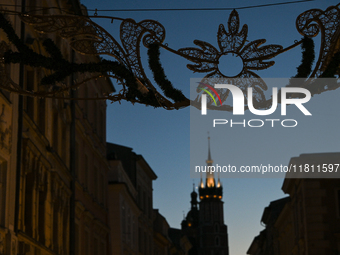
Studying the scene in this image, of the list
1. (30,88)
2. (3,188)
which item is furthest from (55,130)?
(3,188)

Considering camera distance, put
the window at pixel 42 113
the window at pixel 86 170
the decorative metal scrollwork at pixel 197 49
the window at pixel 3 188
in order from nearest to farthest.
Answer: the decorative metal scrollwork at pixel 197 49
the window at pixel 3 188
the window at pixel 42 113
the window at pixel 86 170

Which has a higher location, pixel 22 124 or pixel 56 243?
pixel 22 124

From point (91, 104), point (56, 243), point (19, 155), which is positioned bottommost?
point (56, 243)

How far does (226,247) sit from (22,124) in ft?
602

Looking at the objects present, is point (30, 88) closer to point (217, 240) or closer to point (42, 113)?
point (42, 113)

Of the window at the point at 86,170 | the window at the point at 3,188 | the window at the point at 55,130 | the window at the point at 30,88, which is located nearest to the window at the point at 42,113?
the window at the point at 30,88

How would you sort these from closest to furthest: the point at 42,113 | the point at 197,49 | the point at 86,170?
the point at 197,49, the point at 42,113, the point at 86,170

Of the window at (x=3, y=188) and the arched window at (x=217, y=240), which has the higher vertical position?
the arched window at (x=217, y=240)

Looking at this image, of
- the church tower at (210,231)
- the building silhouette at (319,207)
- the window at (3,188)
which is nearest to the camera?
the window at (3,188)

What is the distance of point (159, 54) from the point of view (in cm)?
994

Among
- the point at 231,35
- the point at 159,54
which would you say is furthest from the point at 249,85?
the point at 159,54

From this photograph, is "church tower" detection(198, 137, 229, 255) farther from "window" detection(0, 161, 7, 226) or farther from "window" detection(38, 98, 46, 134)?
"window" detection(0, 161, 7, 226)

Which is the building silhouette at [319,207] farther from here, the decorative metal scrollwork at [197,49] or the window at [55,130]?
the decorative metal scrollwork at [197,49]

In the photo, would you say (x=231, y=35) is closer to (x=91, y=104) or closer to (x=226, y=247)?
(x=91, y=104)
